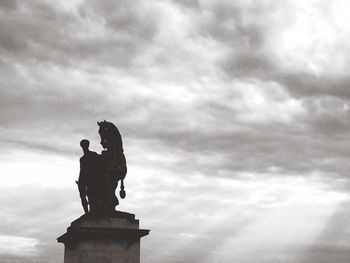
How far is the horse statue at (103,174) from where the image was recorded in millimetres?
18578

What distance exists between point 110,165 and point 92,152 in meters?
0.80

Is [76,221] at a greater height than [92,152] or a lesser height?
lesser

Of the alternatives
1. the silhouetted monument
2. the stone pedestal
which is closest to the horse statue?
the silhouetted monument

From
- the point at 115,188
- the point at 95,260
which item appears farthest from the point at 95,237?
the point at 115,188

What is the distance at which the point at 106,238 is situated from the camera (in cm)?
1795

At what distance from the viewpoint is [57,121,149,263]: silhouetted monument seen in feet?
58.5

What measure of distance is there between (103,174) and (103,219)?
143cm

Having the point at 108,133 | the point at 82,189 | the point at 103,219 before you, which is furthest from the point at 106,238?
the point at 108,133

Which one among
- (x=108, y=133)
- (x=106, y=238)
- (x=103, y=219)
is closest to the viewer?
(x=106, y=238)

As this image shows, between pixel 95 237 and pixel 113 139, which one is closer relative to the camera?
pixel 95 237

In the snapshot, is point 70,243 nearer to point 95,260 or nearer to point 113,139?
point 95,260

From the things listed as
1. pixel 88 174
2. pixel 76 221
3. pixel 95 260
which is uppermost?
pixel 88 174

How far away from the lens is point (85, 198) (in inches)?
737

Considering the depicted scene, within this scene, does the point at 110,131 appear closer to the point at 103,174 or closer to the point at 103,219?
the point at 103,174
